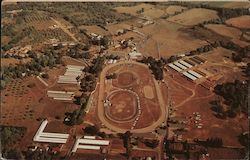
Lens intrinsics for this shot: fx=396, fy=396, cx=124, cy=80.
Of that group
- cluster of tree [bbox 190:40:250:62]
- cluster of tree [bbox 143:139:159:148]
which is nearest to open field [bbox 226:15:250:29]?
cluster of tree [bbox 190:40:250:62]

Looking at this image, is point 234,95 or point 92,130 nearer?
point 92,130

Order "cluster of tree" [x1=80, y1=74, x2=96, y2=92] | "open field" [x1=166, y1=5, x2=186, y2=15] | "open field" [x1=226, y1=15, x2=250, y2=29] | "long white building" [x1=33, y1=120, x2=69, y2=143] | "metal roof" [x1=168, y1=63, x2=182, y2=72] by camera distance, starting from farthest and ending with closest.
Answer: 1. "open field" [x1=166, y1=5, x2=186, y2=15]
2. "open field" [x1=226, y1=15, x2=250, y2=29]
3. "metal roof" [x1=168, y1=63, x2=182, y2=72]
4. "cluster of tree" [x1=80, y1=74, x2=96, y2=92]
5. "long white building" [x1=33, y1=120, x2=69, y2=143]

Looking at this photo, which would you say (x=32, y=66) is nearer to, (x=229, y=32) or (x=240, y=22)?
(x=229, y=32)

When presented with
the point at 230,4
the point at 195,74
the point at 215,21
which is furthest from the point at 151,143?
the point at 230,4

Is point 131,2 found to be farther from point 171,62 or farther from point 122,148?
point 122,148

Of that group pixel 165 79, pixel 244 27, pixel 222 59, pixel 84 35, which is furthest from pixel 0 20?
pixel 244 27

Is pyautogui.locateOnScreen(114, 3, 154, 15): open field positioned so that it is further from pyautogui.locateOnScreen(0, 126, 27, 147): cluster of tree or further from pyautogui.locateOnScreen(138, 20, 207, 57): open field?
pyautogui.locateOnScreen(0, 126, 27, 147): cluster of tree
